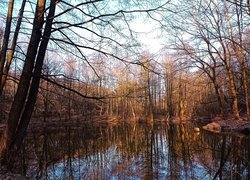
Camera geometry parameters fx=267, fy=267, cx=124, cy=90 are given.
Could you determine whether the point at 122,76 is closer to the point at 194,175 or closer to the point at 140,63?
the point at 140,63

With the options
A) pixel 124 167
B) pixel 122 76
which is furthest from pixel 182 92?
pixel 122 76

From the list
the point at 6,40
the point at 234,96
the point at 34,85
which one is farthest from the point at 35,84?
the point at 234,96

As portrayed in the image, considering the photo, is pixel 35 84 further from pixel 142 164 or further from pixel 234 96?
pixel 234 96

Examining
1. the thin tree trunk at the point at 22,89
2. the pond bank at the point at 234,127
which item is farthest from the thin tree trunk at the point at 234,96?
the thin tree trunk at the point at 22,89

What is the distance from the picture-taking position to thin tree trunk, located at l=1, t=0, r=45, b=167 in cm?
568

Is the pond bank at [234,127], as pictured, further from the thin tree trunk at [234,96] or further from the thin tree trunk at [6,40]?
the thin tree trunk at [6,40]

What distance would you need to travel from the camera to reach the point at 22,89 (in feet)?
18.7

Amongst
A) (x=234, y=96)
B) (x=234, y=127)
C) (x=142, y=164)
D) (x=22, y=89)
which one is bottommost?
(x=142, y=164)

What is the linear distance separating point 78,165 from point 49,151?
4205 mm

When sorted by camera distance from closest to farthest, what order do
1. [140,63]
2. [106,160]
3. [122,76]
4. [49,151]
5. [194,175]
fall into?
[140,63] < [122,76] < [194,175] < [106,160] < [49,151]

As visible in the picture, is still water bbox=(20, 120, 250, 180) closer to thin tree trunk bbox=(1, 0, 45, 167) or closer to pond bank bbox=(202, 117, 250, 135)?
thin tree trunk bbox=(1, 0, 45, 167)

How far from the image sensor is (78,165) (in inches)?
416

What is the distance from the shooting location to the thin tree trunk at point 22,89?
5675mm

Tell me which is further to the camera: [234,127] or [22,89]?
[234,127]
